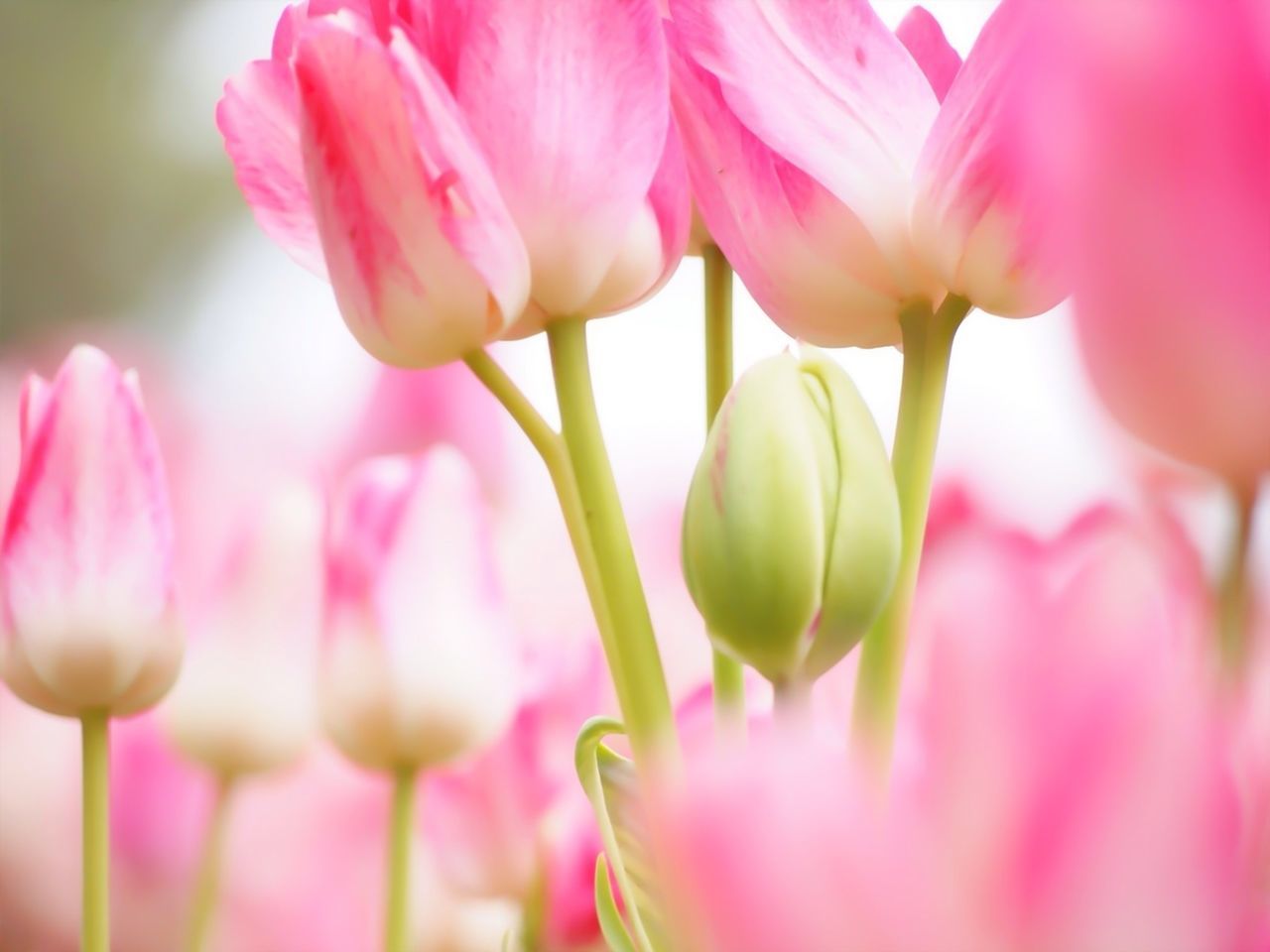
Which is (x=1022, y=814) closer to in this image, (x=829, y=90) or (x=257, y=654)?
(x=829, y=90)

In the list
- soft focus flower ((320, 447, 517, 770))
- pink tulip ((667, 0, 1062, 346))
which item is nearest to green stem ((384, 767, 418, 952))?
soft focus flower ((320, 447, 517, 770))

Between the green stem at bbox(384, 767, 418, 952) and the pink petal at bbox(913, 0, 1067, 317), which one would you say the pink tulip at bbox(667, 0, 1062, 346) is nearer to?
the pink petal at bbox(913, 0, 1067, 317)

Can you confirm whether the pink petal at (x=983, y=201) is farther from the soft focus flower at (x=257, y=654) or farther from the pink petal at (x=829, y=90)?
the soft focus flower at (x=257, y=654)

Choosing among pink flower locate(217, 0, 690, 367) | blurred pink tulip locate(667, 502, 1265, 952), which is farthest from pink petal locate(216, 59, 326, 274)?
blurred pink tulip locate(667, 502, 1265, 952)

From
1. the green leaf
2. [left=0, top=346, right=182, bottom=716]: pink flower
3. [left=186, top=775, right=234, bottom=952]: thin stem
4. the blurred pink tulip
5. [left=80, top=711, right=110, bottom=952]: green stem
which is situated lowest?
[left=186, top=775, right=234, bottom=952]: thin stem

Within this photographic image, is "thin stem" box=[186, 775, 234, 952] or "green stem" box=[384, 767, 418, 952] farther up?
"green stem" box=[384, 767, 418, 952]

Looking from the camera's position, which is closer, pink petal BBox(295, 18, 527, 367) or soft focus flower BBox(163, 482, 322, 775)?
pink petal BBox(295, 18, 527, 367)

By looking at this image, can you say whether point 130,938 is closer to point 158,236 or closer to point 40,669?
point 40,669

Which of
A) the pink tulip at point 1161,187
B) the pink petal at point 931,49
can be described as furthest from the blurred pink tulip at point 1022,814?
the pink petal at point 931,49
